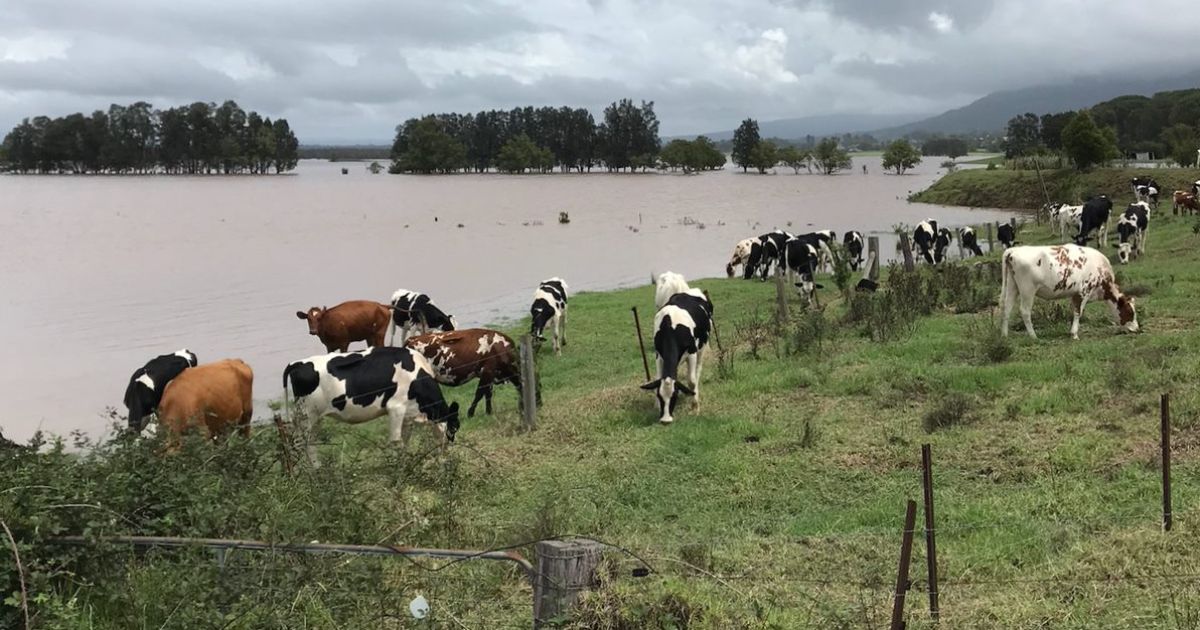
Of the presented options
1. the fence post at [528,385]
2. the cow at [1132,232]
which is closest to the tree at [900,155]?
the cow at [1132,232]

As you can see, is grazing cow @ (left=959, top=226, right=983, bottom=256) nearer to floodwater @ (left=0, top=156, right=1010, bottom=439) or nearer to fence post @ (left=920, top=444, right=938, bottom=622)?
floodwater @ (left=0, top=156, right=1010, bottom=439)

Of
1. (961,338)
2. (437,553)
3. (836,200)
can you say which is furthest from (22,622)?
(836,200)

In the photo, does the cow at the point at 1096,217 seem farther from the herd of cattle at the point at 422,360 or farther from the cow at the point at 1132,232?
the herd of cattle at the point at 422,360

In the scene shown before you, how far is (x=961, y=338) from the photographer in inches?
528

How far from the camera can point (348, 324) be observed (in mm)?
17547

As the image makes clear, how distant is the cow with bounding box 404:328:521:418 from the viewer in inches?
523

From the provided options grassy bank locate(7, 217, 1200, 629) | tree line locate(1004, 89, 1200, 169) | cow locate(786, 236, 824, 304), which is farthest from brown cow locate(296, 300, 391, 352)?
tree line locate(1004, 89, 1200, 169)

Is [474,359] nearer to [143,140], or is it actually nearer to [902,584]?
[902,584]

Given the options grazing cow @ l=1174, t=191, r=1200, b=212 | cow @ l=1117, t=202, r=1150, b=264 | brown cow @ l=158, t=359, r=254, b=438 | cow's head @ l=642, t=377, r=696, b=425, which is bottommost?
cow's head @ l=642, t=377, r=696, b=425

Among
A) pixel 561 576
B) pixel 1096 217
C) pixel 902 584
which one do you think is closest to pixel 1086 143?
pixel 1096 217

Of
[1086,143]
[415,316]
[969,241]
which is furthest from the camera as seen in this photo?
[1086,143]

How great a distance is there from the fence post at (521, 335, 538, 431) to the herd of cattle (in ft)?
3.02

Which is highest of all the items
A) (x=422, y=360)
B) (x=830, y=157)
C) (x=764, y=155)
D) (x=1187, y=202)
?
(x=764, y=155)

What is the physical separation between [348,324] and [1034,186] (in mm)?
56387
